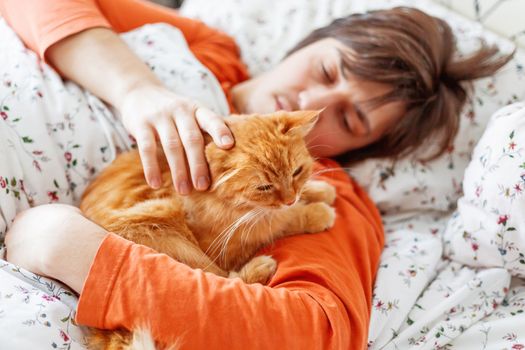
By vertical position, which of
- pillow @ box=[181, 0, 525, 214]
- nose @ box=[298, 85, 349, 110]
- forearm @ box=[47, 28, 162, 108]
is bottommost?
pillow @ box=[181, 0, 525, 214]

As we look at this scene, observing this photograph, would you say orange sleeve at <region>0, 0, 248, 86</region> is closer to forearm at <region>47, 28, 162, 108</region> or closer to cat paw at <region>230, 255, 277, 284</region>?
forearm at <region>47, 28, 162, 108</region>

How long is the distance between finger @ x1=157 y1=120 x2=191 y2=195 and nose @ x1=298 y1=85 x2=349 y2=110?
1.55 ft

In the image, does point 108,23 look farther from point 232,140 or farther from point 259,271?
point 259,271

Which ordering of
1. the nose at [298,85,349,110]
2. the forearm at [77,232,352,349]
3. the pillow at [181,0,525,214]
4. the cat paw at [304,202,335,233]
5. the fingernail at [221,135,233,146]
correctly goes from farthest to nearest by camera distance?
the pillow at [181,0,525,214], the nose at [298,85,349,110], the cat paw at [304,202,335,233], the fingernail at [221,135,233,146], the forearm at [77,232,352,349]

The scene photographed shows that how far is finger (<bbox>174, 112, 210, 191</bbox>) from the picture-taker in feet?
3.38

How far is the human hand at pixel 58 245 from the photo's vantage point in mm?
889

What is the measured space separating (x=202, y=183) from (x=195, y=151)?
7 cm

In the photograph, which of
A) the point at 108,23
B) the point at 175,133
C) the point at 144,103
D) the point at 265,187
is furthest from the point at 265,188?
the point at 108,23

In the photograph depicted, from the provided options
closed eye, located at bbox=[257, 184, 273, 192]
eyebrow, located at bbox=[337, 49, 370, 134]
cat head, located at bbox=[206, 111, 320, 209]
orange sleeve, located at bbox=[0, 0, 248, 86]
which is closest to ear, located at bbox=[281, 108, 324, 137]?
cat head, located at bbox=[206, 111, 320, 209]

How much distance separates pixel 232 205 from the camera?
106 cm

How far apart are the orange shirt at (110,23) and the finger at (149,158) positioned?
42 cm

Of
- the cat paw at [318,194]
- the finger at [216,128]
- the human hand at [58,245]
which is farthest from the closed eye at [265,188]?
the human hand at [58,245]

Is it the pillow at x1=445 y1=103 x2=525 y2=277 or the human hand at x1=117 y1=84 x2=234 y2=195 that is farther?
the pillow at x1=445 y1=103 x2=525 y2=277

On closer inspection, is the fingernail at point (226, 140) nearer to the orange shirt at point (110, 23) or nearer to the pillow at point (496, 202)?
the orange shirt at point (110, 23)
